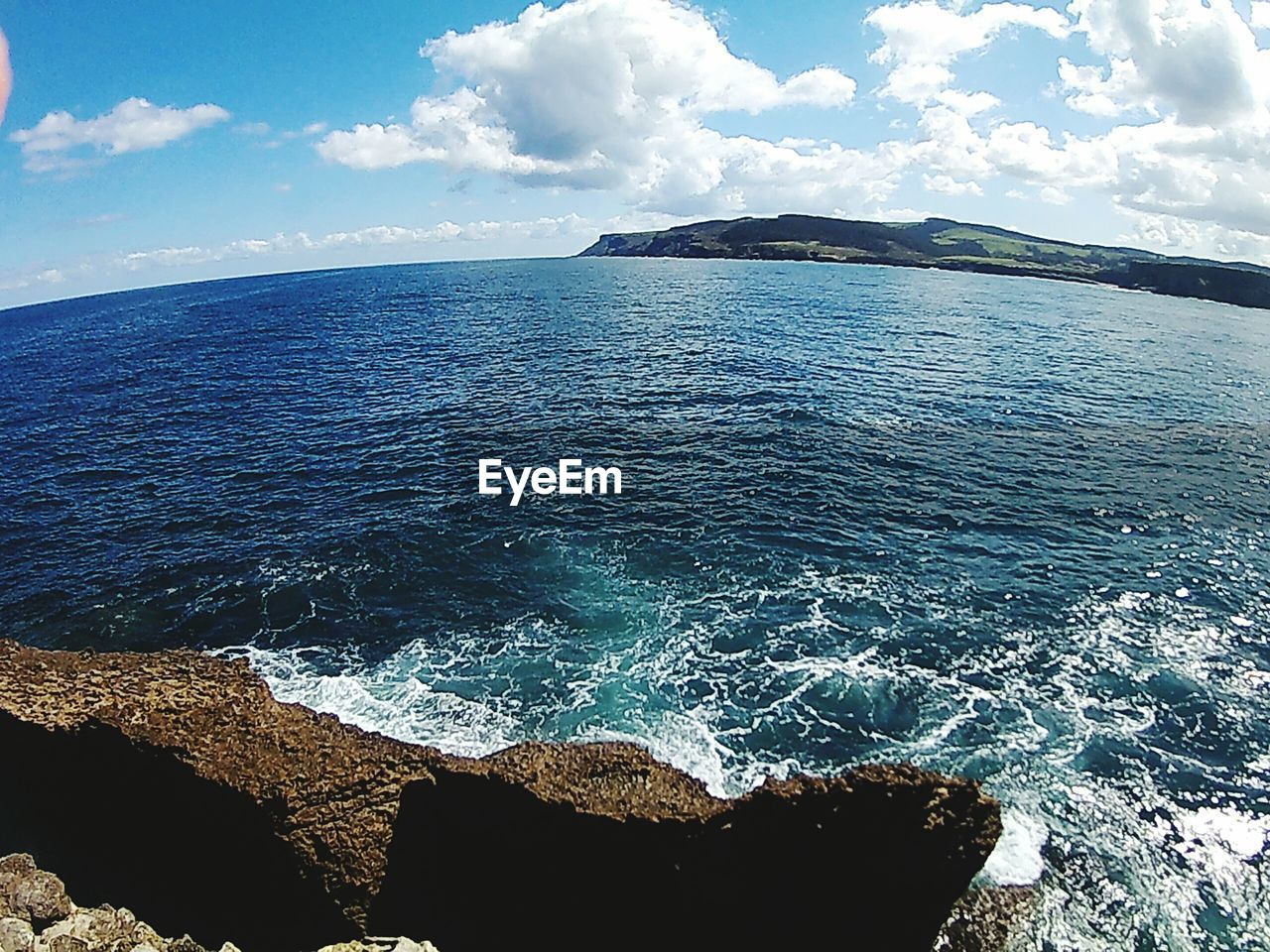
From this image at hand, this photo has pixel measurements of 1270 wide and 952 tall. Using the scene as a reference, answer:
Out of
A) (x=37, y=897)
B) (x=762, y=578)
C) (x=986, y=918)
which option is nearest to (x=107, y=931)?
(x=37, y=897)

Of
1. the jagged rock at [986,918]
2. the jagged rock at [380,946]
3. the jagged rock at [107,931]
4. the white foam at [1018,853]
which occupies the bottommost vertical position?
the jagged rock at [986,918]

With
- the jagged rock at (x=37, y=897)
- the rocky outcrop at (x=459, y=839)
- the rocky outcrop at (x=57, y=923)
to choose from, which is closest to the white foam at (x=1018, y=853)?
the rocky outcrop at (x=459, y=839)

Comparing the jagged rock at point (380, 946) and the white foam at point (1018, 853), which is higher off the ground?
the jagged rock at point (380, 946)

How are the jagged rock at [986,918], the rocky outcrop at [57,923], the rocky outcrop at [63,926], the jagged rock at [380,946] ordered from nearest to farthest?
the jagged rock at [380,946] < the rocky outcrop at [63,926] < the rocky outcrop at [57,923] < the jagged rock at [986,918]

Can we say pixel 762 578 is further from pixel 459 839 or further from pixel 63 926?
pixel 63 926

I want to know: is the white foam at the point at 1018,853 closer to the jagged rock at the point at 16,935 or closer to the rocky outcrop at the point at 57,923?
the rocky outcrop at the point at 57,923

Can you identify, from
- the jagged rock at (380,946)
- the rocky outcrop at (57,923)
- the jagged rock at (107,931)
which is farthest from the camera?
the jagged rock at (107,931)

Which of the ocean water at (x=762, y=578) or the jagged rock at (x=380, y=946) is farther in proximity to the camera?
the ocean water at (x=762, y=578)
